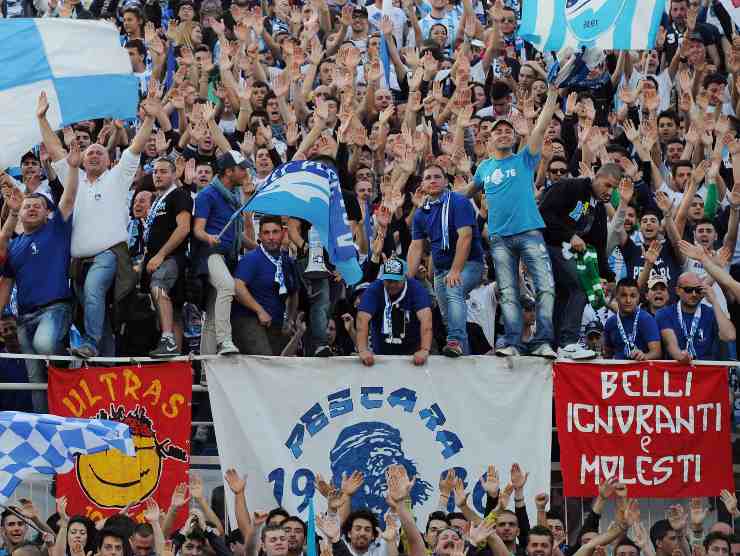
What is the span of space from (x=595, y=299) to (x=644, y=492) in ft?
5.35

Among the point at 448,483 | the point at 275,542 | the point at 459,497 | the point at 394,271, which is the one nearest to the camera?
the point at 275,542

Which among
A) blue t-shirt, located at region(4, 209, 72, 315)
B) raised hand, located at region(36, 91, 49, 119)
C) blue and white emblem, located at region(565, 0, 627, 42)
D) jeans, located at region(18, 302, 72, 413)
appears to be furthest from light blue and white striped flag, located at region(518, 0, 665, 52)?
jeans, located at region(18, 302, 72, 413)

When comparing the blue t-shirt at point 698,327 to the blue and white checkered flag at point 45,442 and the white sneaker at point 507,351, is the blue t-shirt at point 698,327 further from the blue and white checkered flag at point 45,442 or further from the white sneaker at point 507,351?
the blue and white checkered flag at point 45,442

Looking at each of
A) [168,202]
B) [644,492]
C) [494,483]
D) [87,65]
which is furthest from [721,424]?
[87,65]

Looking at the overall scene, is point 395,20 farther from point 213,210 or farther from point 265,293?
point 265,293

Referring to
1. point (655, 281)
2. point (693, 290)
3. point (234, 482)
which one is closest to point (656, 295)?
point (655, 281)

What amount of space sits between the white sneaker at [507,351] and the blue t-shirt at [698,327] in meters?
1.23

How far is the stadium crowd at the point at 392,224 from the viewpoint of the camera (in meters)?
16.4

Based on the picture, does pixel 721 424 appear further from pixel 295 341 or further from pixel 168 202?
pixel 168 202

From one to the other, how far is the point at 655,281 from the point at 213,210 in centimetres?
365

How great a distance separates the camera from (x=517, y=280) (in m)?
16.6

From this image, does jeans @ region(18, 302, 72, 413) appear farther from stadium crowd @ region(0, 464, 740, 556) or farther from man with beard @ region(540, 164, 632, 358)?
man with beard @ region(540, 164, 632, 358)

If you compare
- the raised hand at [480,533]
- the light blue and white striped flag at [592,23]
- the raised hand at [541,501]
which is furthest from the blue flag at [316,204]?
the light blue and white striped flag at [592,23]

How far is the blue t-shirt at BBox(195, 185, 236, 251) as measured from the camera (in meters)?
16.6
